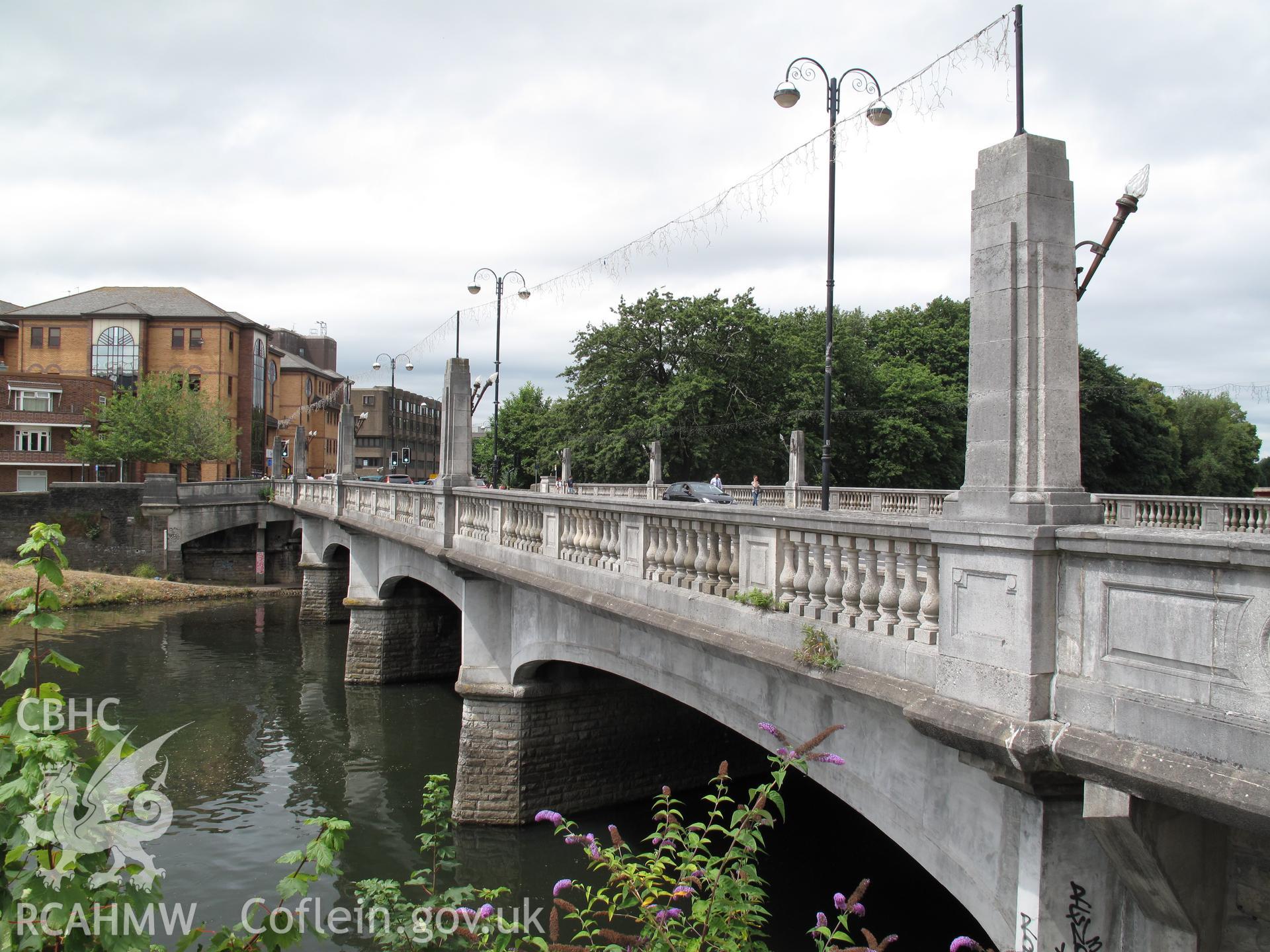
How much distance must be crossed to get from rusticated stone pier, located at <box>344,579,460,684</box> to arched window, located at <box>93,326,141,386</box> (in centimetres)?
4825

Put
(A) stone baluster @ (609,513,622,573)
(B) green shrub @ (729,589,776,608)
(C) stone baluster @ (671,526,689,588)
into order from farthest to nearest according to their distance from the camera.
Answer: (A) stone baluster @ (609,513,622,573) → (C) stone baluster @ (671,526,689,588) → (B) green shrub @ (729,589,776,608)

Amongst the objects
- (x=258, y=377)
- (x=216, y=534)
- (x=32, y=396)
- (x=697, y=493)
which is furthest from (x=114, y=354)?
(x=697, y=493)

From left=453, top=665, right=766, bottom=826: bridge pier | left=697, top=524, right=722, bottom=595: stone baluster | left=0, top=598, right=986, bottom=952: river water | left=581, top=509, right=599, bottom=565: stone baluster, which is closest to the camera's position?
left=697, top=524, right=722, bottom=595: stone baluster

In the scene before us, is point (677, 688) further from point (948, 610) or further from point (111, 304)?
point (111, 304)

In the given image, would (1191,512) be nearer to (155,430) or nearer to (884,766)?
(884,766)

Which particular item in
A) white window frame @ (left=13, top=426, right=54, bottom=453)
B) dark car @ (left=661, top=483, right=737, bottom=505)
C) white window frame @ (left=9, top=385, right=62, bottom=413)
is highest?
white window frame @ (left=9, top=385, right=62, bottom=413)

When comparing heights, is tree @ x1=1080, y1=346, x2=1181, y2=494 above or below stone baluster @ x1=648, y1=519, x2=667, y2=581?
above

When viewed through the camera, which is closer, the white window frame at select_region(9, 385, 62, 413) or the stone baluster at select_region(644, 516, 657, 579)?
the stone baluster at select_region(644, 516, 657, 579)

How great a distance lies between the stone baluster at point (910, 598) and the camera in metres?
5.34

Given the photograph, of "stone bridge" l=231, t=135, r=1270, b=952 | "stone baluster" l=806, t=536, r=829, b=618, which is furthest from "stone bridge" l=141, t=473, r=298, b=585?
"stone baluster" l=806, t=536, r=829, b=618

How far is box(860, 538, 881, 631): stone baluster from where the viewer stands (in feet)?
18.7

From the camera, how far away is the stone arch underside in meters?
4.94

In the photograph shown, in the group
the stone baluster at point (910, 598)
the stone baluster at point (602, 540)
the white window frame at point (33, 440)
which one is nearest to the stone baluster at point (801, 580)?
the stone baluster at point (910, 598)

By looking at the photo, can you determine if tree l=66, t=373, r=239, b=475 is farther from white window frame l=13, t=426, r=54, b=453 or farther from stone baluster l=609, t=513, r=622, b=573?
stone baluster l=609, t=513, r=622, b=573
